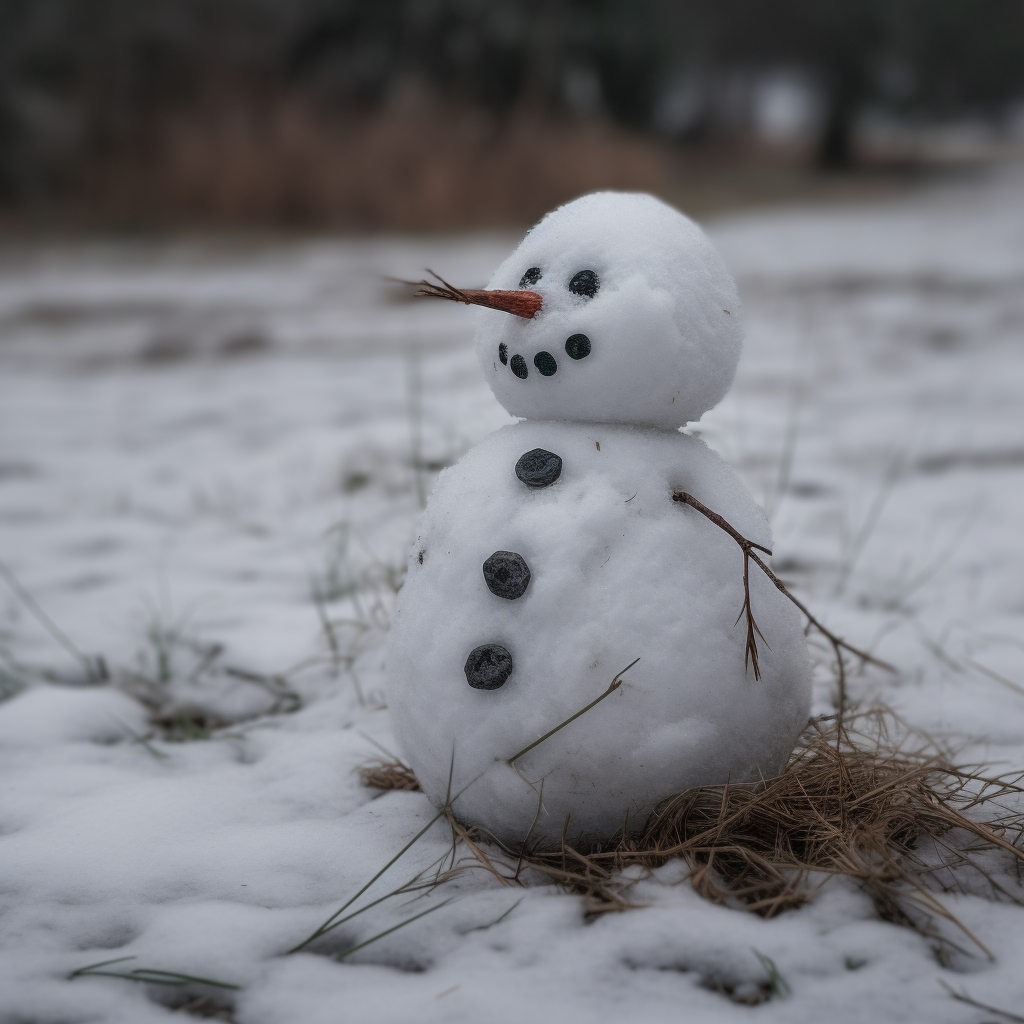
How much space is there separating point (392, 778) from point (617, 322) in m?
0.89

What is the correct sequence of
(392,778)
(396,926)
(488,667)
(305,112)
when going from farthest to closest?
(305,112), (392,778), (488,667), (396,926)

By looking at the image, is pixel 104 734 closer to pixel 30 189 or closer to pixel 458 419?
pixel 458 419

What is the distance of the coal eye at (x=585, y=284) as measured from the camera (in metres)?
1.47

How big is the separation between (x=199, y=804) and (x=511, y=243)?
7.87 m

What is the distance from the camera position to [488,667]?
143cm

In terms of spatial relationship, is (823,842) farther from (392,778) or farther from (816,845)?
(392,778)

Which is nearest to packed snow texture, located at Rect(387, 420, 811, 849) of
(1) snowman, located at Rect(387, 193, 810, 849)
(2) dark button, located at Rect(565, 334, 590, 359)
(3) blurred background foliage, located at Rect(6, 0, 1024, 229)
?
(1) snowman, located at Rect(387, 193, 810, 849)

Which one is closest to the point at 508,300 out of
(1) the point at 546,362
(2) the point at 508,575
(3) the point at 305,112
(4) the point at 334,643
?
(1) the point at 546,362

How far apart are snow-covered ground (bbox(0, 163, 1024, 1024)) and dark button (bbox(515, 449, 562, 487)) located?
579 mm

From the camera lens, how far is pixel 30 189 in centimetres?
1016

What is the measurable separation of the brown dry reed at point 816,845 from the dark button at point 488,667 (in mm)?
257

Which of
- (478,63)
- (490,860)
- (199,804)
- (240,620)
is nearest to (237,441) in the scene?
(240,620)

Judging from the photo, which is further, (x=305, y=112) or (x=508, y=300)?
(x=305, y=112)

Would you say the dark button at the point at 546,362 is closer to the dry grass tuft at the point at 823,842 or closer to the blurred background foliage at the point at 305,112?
the dry grass tuft at the point at 823,842
